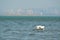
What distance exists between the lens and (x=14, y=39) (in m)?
28.6

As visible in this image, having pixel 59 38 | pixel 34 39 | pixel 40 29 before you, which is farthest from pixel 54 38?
pixel 40 29

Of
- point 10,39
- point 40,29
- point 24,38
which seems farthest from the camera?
point 40,29

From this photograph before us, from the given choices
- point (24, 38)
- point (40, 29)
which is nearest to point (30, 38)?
point (24, 38)

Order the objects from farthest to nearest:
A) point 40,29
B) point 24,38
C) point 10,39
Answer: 1. point 40,29
2. point 24,38
3. point 10,39

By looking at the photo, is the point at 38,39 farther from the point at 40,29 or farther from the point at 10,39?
the point at 40,29

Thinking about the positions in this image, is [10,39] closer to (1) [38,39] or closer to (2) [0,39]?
(2) [0,39]

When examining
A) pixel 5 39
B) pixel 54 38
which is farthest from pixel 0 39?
pixel 54 38

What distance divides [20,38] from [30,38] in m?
1.33

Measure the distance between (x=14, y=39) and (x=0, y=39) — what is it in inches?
65.8

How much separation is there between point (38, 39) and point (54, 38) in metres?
2.01

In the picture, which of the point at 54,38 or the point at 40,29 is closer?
the point at 54,38

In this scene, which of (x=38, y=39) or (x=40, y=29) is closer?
(x=38, y=39)

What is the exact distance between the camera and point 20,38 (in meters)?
29.7

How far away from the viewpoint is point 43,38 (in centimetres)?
2972
